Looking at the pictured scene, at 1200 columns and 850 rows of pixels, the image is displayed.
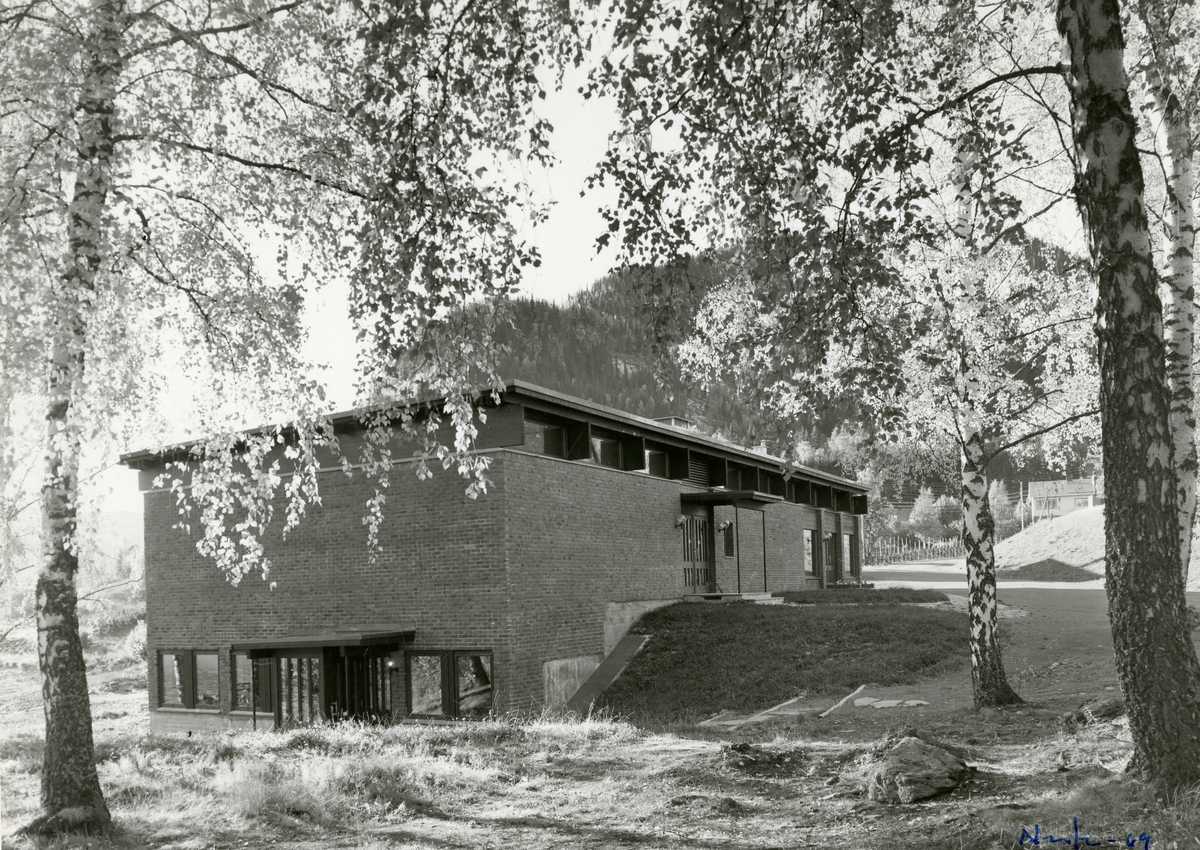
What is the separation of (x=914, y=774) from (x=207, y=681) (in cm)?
2172

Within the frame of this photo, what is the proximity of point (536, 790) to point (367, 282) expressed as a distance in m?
5.53

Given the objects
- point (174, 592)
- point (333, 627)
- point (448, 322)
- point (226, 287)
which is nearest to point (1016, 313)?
point (448, 322)

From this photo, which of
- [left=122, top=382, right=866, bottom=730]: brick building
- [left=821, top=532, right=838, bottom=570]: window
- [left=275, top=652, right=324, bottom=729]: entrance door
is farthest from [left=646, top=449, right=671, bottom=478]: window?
[left=821, top=532, right=838, bottom=570]: window

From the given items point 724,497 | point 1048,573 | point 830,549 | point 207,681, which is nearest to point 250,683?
point 207,681

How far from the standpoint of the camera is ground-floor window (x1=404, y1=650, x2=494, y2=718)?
2022 centimetres

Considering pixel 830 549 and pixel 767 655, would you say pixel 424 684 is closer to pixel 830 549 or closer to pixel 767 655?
pixel 767 655

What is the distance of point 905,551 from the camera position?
67.1m

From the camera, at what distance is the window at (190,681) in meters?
24.8

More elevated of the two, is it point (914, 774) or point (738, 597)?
point (914, 774)

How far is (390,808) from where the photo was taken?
958 centimetres

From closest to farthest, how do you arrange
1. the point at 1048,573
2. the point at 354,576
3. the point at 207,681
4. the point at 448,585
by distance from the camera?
the point at 448,585 < the point at 354,576 < the point at 207,681 < the point at 1048,573

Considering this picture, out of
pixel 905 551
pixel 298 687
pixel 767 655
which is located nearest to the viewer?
pixel 298 687

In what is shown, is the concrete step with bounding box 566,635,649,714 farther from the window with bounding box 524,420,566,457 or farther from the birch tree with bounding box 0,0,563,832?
the birch tree with bounding box 0,0,563,832
